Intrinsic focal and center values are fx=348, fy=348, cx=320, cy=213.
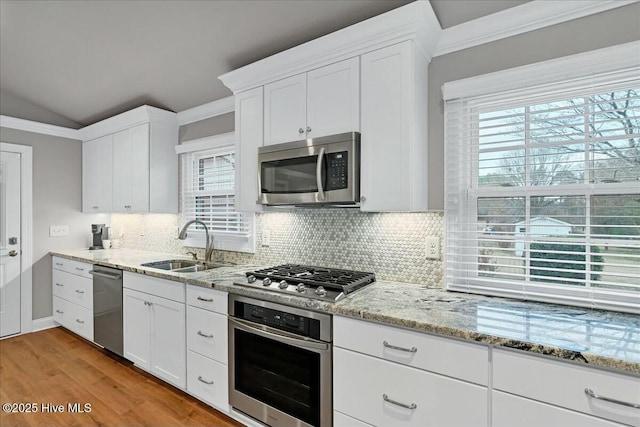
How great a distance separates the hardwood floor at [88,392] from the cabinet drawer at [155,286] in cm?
74

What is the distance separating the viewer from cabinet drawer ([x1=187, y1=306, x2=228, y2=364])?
2.23 meters

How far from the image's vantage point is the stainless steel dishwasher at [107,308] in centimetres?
303

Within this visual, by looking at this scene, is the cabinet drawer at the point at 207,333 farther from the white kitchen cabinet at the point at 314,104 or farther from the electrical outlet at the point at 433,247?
the electrical outlet at the point at 433,247

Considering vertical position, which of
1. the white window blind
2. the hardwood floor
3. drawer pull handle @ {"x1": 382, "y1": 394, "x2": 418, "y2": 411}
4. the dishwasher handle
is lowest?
the hardwood floor

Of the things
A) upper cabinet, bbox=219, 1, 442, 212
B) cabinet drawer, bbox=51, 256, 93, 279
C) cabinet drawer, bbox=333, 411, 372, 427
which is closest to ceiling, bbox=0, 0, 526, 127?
upper cabinet, bbox=219, 1, 442, 212

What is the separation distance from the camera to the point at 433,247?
2.12 meters

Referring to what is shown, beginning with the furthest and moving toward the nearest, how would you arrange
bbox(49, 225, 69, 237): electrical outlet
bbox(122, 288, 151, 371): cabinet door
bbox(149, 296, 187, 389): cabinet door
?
bbox(49, 225, 69, 237): electrical outlet, bbox(122, 288, 151, 371): cabinet door, bbox(149, 296, 187, 389): cabinet door

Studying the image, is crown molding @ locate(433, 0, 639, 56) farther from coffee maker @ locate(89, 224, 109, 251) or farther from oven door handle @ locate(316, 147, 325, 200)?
coffee maker @ locate(89, 224, 109, 251)

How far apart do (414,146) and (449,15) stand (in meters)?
0.77

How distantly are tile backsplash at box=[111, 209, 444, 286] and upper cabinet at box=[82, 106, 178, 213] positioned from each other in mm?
910

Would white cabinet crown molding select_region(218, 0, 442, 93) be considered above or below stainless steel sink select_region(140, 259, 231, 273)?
above

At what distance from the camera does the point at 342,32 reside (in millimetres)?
2039

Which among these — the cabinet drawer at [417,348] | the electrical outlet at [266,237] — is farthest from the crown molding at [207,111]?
the cabinet drawer at [417,348]

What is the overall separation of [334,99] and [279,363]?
159cm
